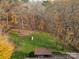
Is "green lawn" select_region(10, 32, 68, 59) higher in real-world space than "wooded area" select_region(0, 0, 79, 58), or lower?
lower

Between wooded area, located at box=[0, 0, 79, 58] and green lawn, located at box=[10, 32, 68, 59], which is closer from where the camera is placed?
green lawn, located at box=[10, 32, 68, 59]

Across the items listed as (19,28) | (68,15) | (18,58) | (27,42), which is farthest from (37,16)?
(18,58)

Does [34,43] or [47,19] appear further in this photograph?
[47,19]

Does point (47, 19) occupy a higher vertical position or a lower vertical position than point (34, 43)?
higher

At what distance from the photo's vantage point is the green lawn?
31948 mm

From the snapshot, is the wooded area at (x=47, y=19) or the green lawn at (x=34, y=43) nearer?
the green lawn at (x=34, y=43)

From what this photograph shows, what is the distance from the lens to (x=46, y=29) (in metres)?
39.6

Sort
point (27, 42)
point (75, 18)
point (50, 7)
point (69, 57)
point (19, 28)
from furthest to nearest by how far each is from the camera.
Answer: point (19, 28), point (50, 7), point (27, 42), point (75, 18), point (69, 57)

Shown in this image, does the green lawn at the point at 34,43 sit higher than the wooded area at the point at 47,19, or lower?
lower

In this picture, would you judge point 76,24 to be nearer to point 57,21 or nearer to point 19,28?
point 57,21

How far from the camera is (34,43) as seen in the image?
117 ft

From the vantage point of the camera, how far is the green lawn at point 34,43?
31948 mm

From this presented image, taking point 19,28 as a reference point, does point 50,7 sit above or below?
above

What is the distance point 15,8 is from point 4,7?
6.92ft
